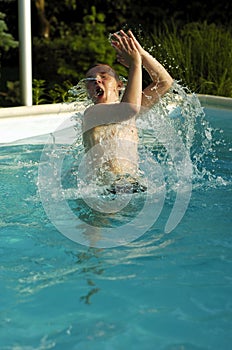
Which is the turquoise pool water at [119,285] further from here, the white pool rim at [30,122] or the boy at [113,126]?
the white pool rim at [30,122]

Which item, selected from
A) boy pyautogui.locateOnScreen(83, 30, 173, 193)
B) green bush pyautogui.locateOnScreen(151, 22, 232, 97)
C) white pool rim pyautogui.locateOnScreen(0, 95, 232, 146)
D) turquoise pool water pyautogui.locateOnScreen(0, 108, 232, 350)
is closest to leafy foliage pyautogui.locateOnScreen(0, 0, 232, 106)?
green bush pyautogui.locateOnScreen(151, 22, 232, 97)

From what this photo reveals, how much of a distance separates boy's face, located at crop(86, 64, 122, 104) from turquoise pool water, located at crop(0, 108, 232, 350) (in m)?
0.81

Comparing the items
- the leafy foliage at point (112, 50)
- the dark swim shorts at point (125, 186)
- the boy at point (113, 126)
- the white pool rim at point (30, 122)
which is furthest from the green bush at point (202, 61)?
the dark swim shorts at point (125, 186)

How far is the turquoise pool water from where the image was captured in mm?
2867

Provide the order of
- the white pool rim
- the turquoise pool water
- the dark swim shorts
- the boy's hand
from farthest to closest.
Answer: the white pool rim < the dark swim shorts < the boy's hand < the turquoise pool water

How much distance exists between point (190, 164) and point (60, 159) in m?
1.05

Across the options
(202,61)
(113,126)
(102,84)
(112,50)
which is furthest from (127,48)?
(112,50)

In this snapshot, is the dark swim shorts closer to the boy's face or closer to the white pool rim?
the boy's face

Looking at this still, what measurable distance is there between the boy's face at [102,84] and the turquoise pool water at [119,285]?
0.81m

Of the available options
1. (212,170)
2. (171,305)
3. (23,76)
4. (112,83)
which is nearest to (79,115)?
(112,83)

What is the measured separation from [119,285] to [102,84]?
1.51 meters

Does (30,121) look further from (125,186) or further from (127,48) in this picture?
(127,48)

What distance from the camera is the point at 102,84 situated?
→ 4.34 m

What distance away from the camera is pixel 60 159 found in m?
5.57
